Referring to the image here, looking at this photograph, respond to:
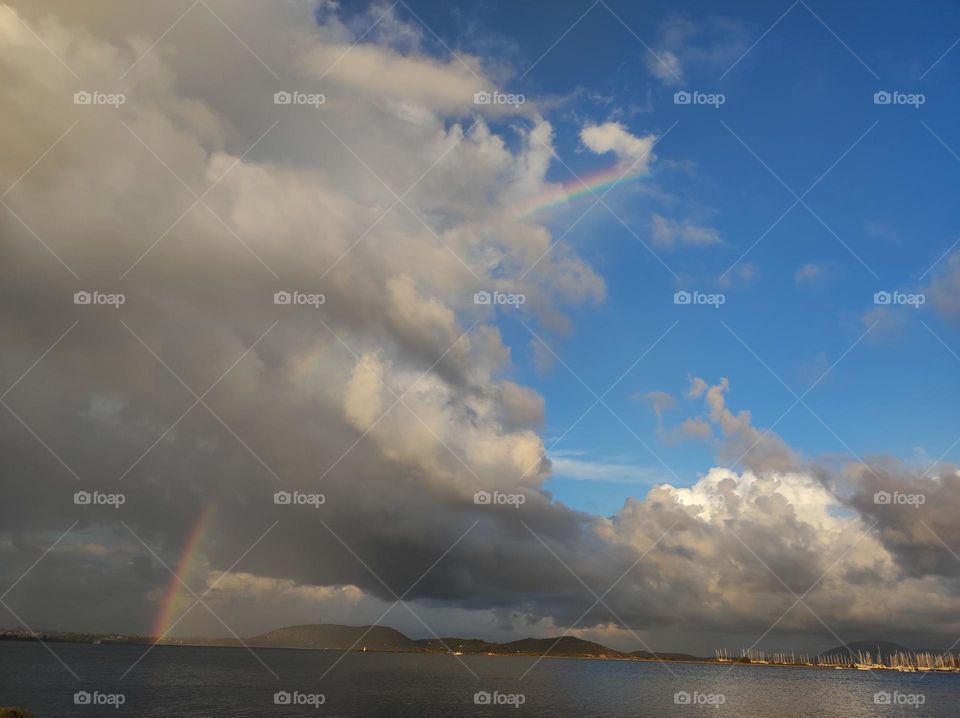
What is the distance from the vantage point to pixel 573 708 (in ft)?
347

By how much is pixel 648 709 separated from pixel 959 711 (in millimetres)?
79031

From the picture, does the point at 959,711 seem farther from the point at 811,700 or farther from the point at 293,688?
the point at 293,688

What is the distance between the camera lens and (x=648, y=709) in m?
110

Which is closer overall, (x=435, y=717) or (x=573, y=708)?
(x=435, y=717)

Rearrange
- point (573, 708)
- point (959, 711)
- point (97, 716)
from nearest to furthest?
point (97, 716), point (573, 708), point (959, 711)

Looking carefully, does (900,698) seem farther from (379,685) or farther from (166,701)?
(166,701)

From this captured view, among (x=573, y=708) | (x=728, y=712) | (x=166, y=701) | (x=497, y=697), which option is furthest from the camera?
(x=497, y=697)

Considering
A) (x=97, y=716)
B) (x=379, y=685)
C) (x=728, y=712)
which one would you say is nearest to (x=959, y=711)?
(x=728, y=712)

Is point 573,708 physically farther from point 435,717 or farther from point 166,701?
point 166,701

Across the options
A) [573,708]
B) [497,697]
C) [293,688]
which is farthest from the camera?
[293,688]

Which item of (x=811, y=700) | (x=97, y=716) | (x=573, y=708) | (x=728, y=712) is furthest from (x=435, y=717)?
(x=811, y=700)

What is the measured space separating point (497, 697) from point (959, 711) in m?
97.3

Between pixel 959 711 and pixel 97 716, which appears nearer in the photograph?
pixel 97 716

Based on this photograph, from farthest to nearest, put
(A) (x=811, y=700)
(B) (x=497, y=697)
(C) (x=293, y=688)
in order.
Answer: (A) (x=811, y=700) < (C) (x=293, y=688) < (B) (x=497, y=697)
